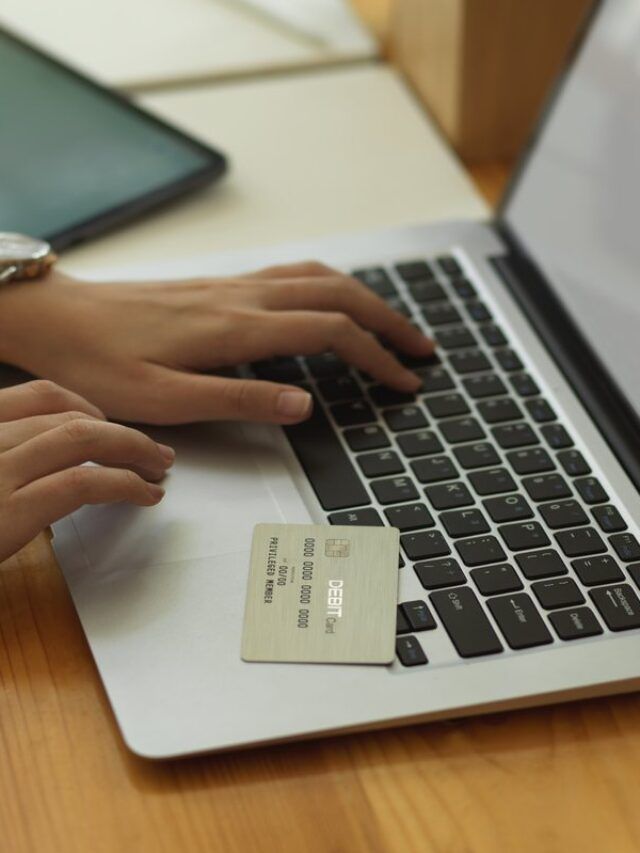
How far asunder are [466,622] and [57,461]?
260 millimetres

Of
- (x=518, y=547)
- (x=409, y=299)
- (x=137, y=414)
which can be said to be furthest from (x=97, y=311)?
(x=518, y=547)

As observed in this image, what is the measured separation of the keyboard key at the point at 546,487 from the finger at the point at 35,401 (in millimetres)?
291

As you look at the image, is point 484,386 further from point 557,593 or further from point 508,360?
point 557,593

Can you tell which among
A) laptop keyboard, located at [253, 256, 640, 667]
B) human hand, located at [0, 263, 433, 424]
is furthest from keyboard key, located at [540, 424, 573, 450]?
human hand, located at [0, 263, 433, 424]

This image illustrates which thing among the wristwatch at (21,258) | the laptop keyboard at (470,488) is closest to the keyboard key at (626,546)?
the laptop keyboard at (470,488)

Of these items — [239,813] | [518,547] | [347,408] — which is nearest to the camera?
[239,813]

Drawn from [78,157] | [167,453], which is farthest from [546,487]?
[78,157]

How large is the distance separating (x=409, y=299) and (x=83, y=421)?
1.06ft

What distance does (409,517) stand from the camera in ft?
2.48

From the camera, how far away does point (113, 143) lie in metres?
1.10

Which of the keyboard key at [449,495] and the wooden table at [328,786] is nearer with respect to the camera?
the wooden table at [328,786]

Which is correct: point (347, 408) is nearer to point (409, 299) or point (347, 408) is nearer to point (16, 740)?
point (409, 299)

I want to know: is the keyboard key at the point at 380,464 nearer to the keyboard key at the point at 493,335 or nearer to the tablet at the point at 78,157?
the keyboard key at the point at 493,335

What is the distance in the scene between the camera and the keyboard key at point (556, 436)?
815 millimetres
